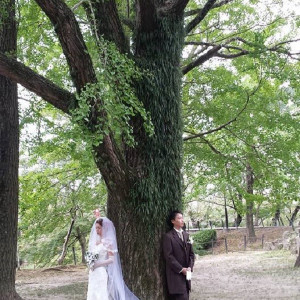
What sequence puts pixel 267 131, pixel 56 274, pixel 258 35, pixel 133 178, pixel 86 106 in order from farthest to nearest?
pixel 56 274 → pixel 267 131 → pixel 258 35 → pixel 133 178 → pixel 86 106

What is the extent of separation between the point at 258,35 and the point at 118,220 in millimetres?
3964

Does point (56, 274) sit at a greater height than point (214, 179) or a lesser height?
lesser

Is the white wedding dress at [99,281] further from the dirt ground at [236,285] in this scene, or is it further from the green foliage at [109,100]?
the dirt ground at [236,285]

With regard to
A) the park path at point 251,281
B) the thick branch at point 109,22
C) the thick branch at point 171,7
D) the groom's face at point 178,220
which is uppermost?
the thick branch at point 171,7

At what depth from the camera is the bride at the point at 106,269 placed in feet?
18.8

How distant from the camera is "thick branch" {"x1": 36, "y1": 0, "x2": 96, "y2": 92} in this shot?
4680mm

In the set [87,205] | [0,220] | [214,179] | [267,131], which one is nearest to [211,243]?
[87,205]

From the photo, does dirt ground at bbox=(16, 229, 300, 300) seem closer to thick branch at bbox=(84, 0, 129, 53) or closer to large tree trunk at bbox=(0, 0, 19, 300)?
large tree trunk at bbox=(0, 0, 19, 300)

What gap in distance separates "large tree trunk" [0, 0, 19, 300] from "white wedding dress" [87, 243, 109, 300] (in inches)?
96.8

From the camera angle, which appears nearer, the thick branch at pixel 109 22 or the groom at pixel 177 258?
the groom at pixel 177 258

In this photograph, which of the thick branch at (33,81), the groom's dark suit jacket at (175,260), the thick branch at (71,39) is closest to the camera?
the thick branch at (71,39)

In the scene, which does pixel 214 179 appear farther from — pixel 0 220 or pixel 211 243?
pixel 211 243

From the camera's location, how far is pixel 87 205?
16.2 meters

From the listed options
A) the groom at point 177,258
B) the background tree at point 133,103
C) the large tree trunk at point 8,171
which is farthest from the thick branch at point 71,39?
the large tree trunk at point 8,171
